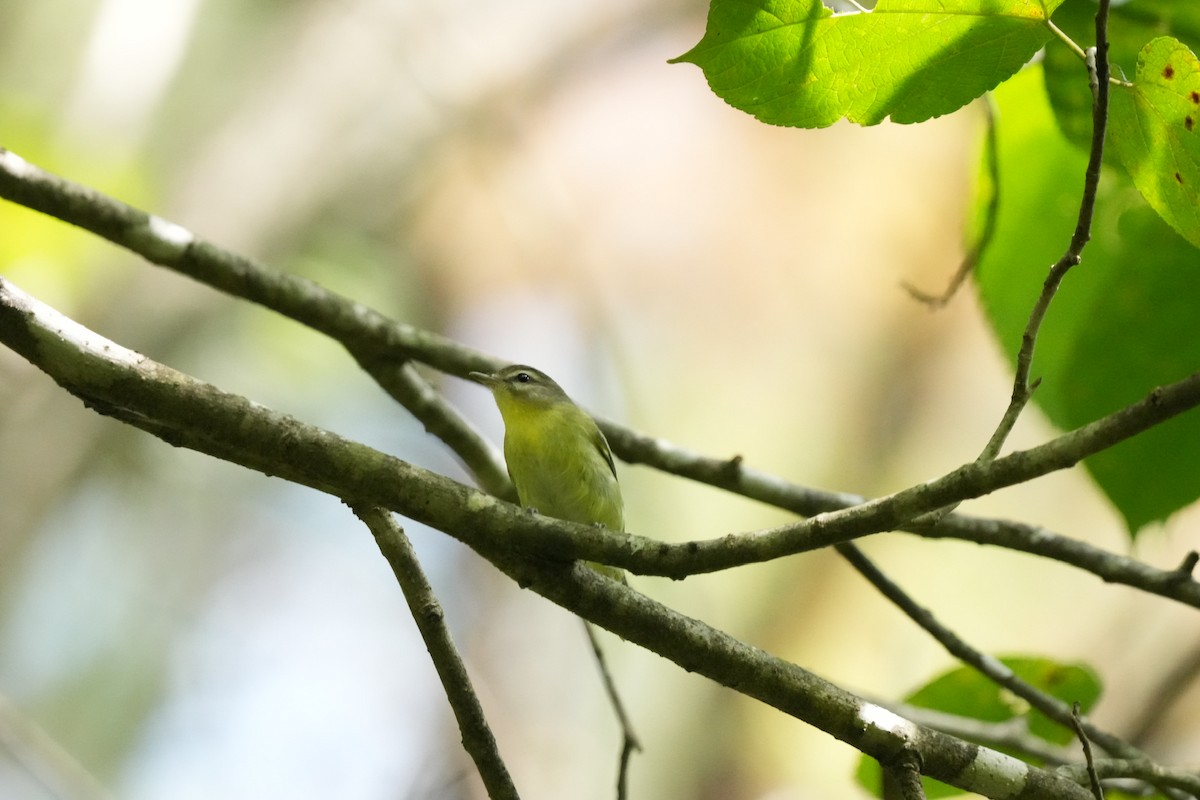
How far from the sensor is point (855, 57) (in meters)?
1.60

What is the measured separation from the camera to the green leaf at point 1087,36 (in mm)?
2189

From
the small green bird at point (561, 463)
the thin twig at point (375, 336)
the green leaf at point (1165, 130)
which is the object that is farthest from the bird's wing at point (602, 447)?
the green leaf at point (1165, 130)

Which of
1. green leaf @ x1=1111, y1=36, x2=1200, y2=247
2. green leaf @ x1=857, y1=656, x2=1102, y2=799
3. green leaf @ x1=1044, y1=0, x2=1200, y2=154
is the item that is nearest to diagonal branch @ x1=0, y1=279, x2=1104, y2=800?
green leaf @ x1=1111, y1=36, x2=1200, y2=247

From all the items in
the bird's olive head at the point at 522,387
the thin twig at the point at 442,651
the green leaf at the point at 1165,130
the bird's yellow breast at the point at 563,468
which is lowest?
the thin twig at the point at 442,651

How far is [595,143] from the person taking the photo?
887 cm

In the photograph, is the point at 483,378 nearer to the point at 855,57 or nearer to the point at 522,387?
the point at 522,387

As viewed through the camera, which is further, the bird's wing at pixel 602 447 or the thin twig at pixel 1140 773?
the bird's wing at pixel 602 447

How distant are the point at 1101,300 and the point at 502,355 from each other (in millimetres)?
5443

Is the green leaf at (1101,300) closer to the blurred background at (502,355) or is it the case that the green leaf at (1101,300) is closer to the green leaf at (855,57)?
the green leaf at (855,57)

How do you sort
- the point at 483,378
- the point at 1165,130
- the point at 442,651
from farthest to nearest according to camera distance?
the point at 483,378 → the point at 442,651 → the point at 1165,130

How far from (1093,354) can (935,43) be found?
4.00 feet

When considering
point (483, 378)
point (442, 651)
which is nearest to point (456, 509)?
point (442, 651)

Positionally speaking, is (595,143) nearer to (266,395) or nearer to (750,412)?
(750,412)

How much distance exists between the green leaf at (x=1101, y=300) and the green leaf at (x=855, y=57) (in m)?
0.85
